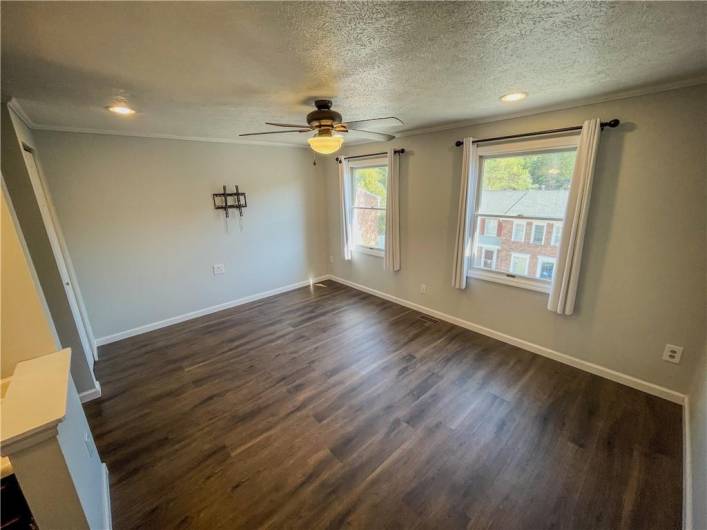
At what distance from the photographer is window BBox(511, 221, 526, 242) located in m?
2.85

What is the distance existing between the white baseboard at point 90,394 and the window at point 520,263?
4.08 meters

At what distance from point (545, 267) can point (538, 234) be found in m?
0.33

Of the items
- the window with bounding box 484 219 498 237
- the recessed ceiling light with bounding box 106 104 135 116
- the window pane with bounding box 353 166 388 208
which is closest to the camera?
the recessed ceiling light with bounding box 106 104 135 116

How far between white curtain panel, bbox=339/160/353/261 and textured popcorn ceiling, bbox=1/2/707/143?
7.25 feet

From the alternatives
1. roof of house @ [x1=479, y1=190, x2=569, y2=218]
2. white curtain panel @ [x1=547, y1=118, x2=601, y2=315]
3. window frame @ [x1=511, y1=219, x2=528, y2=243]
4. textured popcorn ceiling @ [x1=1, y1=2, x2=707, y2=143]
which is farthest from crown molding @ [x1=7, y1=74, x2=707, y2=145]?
window frame @ [x1=511, y1=219, x2=528, y2=243]

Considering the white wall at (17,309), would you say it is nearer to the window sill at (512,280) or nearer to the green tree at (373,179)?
the window sill at (512,280)

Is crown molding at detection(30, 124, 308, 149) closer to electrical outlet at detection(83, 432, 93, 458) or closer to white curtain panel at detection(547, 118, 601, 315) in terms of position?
electrical outlet at detection(83, 432, 93, 458)

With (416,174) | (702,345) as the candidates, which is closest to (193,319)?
(416,174)

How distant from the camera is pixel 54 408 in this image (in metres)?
1.05

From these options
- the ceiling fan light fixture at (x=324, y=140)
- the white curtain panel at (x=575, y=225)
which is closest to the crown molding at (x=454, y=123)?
the white curtain panel at (x=575, y=225)

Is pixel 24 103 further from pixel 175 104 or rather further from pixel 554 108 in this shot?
pixel 554 108

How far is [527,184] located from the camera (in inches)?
109

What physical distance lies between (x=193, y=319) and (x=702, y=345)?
16.5 ft

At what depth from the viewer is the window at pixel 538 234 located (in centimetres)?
272
